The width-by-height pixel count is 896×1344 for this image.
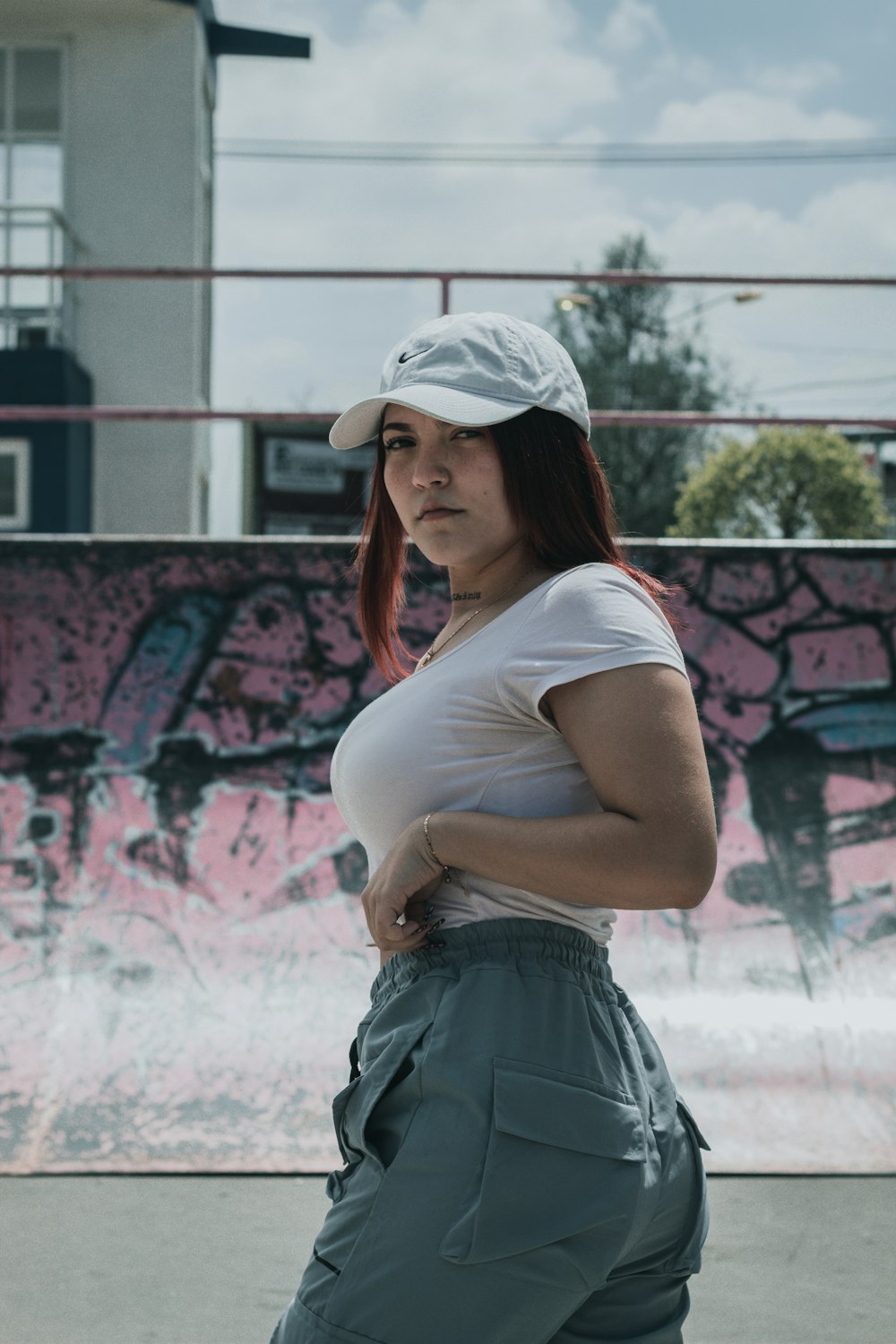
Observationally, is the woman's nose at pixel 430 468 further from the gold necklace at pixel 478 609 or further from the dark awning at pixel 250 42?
the dark awning at pixel 250 42

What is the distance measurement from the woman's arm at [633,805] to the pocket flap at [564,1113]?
0.63 feet

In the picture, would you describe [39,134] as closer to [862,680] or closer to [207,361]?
[207,361]

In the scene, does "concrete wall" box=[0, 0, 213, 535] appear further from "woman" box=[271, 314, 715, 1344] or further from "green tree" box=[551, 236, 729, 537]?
"green tree" box=[551, 236, 729, 537]

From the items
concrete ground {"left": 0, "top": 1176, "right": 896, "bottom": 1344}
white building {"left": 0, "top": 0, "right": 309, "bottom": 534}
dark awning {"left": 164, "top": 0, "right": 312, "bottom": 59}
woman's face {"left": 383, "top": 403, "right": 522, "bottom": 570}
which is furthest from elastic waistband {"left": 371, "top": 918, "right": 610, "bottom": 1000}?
dark awning {"left": 164, "top": 0, "right": 312, "bottom": 59}

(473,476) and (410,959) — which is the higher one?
(473,476)

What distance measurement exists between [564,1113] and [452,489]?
2.40 feet

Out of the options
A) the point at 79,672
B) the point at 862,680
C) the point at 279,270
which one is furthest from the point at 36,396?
the point at 862,680

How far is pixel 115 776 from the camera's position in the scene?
5.07 m

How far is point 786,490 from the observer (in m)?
31.4

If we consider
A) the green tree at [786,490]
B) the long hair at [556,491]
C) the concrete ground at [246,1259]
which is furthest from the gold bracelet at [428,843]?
the green tree at [786,490]

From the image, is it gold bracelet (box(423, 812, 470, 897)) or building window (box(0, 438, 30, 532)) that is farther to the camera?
building window (box(0, 438, 30, 532))

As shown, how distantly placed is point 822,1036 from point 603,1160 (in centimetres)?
330

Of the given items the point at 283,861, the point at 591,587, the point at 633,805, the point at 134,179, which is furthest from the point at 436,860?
the point at 134,179

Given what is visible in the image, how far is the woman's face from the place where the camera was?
1.62 meters
